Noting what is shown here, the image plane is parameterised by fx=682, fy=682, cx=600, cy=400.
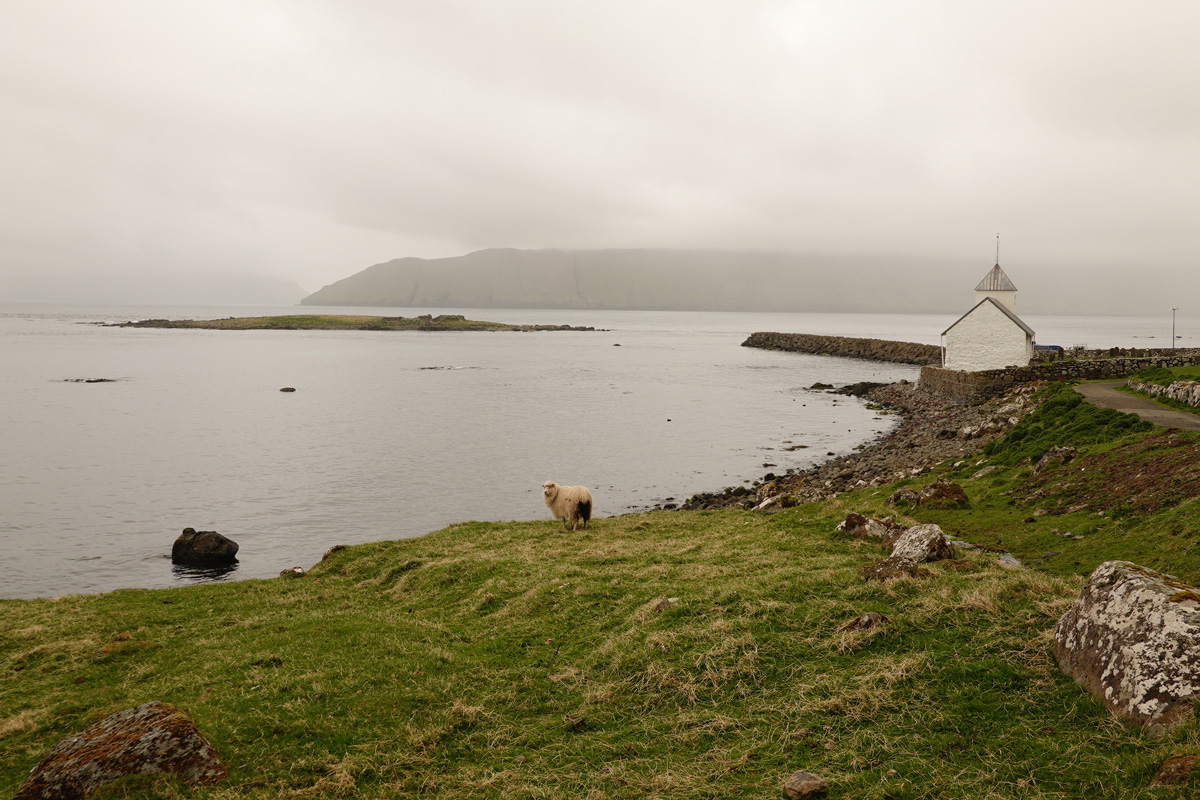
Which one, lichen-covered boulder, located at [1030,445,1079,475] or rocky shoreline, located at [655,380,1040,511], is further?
rocky shoreline, located at [655,380,1040,511]

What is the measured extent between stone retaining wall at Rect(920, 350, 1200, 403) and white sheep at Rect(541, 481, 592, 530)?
46.7 m

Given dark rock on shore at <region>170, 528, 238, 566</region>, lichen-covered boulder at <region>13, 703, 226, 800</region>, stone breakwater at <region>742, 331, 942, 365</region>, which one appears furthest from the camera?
stone breakwater at <region>742, 331, 942, 365</region>

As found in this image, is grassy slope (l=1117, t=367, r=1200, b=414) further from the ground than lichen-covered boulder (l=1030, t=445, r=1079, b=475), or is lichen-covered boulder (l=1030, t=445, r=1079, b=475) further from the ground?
grassy slope (l=1117, t=367, r=1200, b=414)

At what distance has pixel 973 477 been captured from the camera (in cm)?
2505

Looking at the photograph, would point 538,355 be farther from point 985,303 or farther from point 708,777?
point 708,777

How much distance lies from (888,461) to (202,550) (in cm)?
3229

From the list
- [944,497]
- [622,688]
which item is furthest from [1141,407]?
[622,688]

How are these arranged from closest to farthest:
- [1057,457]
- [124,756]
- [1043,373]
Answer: [124,756] < [1057,457] < [1043,373]

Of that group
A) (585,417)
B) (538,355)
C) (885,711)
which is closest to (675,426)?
(585,417)

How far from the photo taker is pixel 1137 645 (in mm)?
7434

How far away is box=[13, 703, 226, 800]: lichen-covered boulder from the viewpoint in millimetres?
7391

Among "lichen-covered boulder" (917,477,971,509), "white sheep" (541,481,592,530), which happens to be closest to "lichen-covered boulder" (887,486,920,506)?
"lichen-covered boulder" (917,477,971,509)

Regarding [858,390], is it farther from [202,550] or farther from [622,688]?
[622,688]

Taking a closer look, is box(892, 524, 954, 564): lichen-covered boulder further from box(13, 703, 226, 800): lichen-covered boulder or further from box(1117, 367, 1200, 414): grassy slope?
box(1117, 367, 1200, 414): grassy slope
